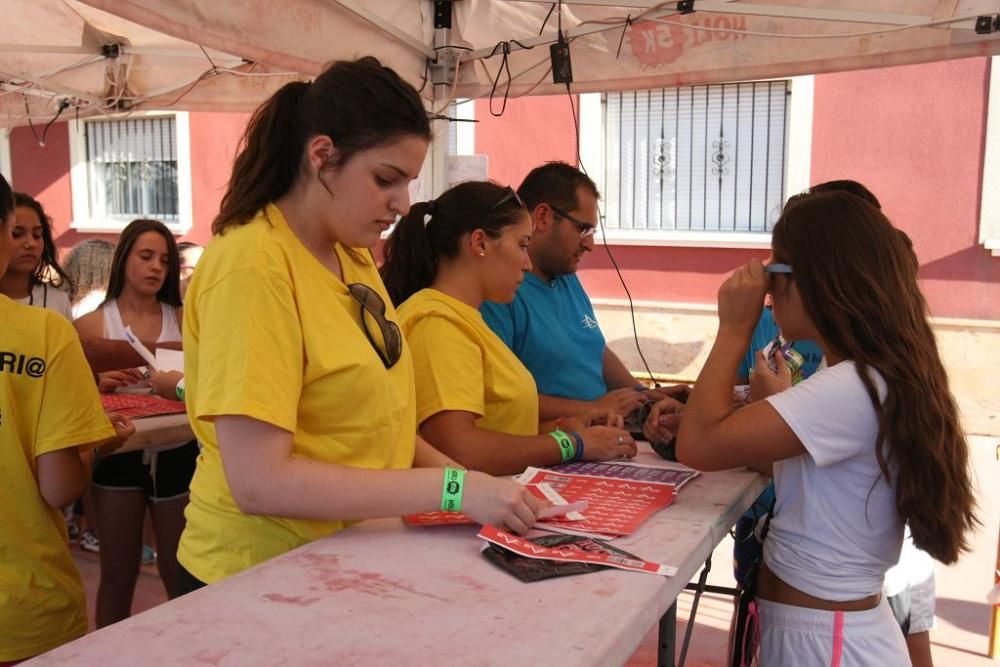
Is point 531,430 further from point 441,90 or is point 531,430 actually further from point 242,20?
point 441,90

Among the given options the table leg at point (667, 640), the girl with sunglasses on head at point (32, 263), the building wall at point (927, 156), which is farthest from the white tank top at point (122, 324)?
the building wall at point (927, 156)

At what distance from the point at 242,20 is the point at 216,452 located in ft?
6.29

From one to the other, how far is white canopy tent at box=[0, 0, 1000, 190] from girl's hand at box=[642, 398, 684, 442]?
1.71 metres

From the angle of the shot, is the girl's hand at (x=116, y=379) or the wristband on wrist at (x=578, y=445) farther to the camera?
the girl's hand at (x=116, y=379)

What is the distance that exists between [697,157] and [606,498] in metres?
7.10

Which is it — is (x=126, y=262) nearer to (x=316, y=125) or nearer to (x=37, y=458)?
(x=37, y=458)

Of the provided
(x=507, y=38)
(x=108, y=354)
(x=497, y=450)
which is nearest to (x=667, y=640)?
(x=497, y=450)

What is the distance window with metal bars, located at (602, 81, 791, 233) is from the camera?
801cm

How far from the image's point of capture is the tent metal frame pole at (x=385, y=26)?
3.27m

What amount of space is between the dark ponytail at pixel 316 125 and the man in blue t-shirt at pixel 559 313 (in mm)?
1148

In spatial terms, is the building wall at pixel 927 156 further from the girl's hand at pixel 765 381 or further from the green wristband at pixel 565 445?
the green wristband at pixel 565 445

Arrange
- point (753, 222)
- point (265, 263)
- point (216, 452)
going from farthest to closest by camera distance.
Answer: point (753, 222), point (216, 452), point (265, 263)

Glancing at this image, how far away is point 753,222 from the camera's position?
8180 mm

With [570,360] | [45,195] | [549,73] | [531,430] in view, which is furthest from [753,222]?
[45,195]
